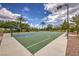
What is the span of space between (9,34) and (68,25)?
47 centimetres

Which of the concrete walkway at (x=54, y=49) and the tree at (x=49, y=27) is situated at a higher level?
the tree at (x=49, y=27)

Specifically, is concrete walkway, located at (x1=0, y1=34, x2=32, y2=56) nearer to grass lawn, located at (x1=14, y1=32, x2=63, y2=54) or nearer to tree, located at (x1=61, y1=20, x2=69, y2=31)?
grass lawn, located at (x1=14, y1=32, x2=63, y2=54)

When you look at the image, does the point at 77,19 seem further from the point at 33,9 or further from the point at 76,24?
the point at 33,9

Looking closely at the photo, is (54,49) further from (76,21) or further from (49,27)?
(76,21)

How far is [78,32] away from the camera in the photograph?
1.70m

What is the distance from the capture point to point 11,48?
1.70 meters

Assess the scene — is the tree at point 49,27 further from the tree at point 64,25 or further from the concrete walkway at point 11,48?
the concrete walkway at point 11,48

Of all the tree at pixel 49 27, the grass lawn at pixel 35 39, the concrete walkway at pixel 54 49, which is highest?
the tree at pixel 49 27

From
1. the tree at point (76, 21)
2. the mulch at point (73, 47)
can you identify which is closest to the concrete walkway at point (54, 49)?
the mulch at point (73, 47)

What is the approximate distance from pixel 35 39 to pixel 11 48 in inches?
8.0

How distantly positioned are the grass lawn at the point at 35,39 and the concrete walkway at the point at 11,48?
1.3 inches

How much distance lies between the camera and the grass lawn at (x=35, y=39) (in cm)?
170

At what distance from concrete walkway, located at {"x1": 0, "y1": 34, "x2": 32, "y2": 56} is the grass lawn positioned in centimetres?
3

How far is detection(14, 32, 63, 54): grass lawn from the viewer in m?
1.70
